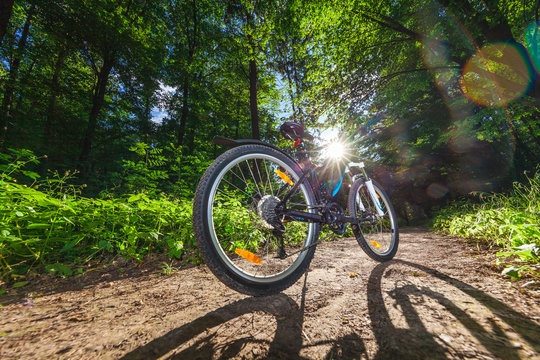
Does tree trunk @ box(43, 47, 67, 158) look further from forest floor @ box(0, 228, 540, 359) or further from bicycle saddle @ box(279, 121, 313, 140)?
bicycle saddle @ box(279, 121, 313, 140)

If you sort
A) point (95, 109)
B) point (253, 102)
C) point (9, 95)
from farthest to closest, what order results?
point (253, 102), point (95, 109), point (9, 95)

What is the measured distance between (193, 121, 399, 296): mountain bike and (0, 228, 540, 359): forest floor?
0.20 metres

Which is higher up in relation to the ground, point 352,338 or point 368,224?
point 368,224

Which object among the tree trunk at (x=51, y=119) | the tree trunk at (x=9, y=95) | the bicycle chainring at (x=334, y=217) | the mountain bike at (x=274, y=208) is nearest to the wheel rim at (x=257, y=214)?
the mountain bike at (x=274, y=208)

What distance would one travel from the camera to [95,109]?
713 cm

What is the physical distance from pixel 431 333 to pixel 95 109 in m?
10.1

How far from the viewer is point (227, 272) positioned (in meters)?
1.01

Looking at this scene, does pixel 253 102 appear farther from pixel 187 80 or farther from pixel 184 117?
pixel 187 80

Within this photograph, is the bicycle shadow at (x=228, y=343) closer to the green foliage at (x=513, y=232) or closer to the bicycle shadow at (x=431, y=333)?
the bicycle shadow at (x=431, y=333)

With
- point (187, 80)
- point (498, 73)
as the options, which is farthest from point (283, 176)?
point (187, 80)

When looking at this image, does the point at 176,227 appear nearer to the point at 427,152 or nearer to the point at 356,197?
the point at 356,197

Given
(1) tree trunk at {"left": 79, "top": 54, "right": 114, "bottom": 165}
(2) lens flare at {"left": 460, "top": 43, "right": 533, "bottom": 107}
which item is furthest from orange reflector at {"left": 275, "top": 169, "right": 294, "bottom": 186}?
(1) tree trunk at {"left": 79, "top": 54, "right": 114, "bottom": 165}

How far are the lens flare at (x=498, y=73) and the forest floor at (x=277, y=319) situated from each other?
5670 mm

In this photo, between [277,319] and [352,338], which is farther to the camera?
[277,319]
